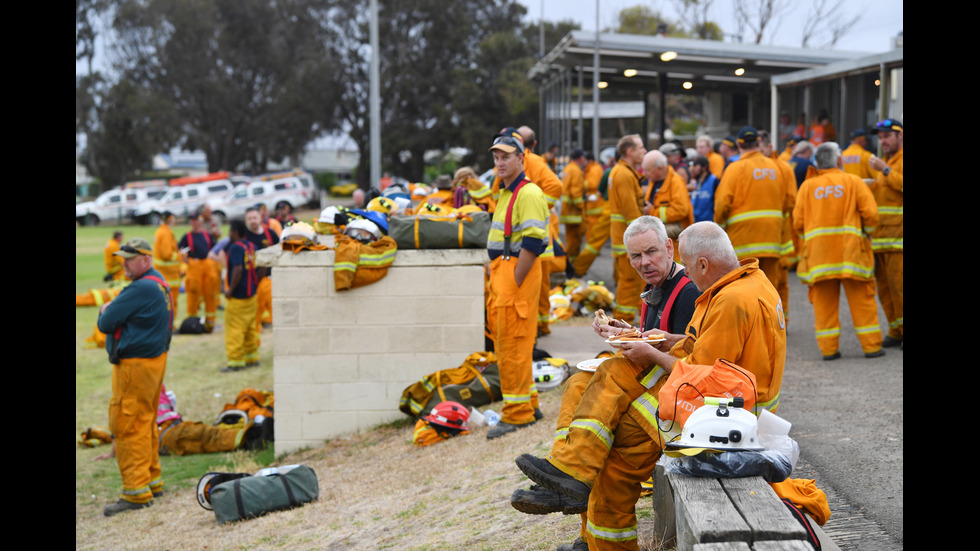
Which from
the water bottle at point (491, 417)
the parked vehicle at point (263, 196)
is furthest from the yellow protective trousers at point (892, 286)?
the parked vehicle at point (263, 196)

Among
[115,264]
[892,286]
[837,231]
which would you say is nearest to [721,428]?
[837,231]

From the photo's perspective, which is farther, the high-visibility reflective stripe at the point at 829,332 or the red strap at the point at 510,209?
the high-visibility reflective stripe at the point at 829,332

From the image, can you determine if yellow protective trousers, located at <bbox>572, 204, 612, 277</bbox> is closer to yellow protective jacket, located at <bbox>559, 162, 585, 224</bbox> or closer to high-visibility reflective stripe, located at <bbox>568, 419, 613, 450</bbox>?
yellow protective jacket, located at <bbox>559, 162, 585, 224</bbox>

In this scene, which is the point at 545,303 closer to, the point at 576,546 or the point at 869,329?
the point at 869,329

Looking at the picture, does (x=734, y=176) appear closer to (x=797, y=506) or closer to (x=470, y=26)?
(x=797, y=506)

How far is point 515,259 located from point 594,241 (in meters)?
6.31

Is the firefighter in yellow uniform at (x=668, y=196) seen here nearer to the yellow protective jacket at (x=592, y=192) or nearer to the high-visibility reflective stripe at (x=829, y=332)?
the high-visibility reflective stripe at (x=829, y=332)

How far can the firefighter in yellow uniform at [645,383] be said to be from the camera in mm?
3771

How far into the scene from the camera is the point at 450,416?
315 inches

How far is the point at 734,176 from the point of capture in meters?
8.81

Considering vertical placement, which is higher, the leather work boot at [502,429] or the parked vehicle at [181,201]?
the parked vehicle at [181,201]

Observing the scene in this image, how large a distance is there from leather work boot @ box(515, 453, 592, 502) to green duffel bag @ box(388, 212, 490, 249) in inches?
201

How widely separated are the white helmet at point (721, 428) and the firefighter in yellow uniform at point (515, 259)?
356 cm
